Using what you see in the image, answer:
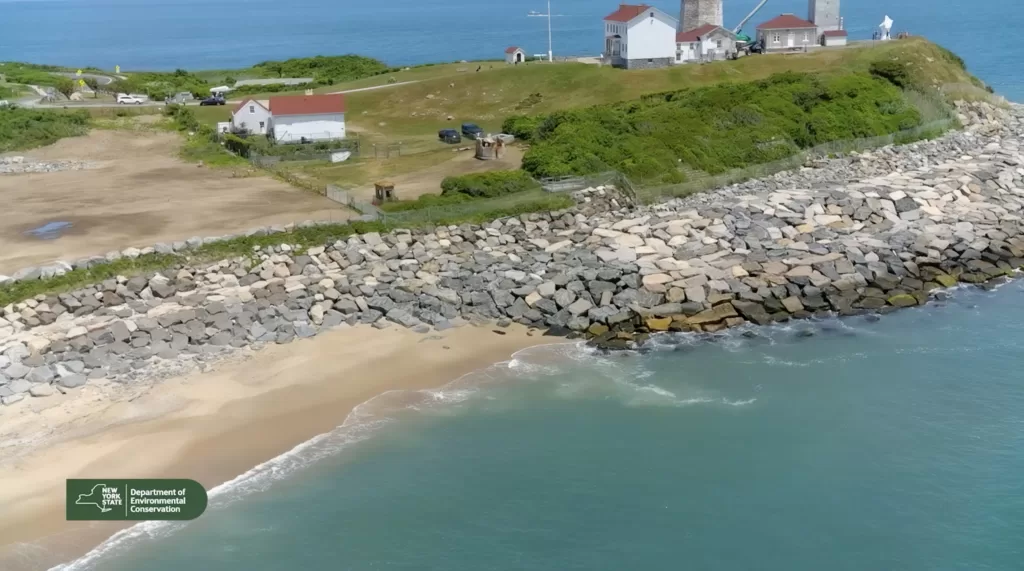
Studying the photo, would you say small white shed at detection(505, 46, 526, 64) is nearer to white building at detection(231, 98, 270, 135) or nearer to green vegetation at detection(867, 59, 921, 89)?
white building at detection(231, 98, 270, 135)

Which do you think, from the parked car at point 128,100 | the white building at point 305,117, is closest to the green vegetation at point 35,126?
the parked car at point 128,100

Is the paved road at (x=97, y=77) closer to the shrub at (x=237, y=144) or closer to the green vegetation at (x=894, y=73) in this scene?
the shrub at (x=237, y=144)

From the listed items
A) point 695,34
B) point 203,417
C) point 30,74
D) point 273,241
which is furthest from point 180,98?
point 203,417

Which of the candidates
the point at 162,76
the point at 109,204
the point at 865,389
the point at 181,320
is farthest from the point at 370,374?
the point at 162,76

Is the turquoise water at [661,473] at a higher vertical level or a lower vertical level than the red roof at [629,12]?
lower

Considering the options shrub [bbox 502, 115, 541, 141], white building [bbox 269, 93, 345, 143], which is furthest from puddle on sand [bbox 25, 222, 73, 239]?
shrub [bbox 502, 115, 541, 141]

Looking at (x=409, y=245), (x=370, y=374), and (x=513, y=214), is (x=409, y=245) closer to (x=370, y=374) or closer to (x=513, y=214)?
(x=513, y=214)
